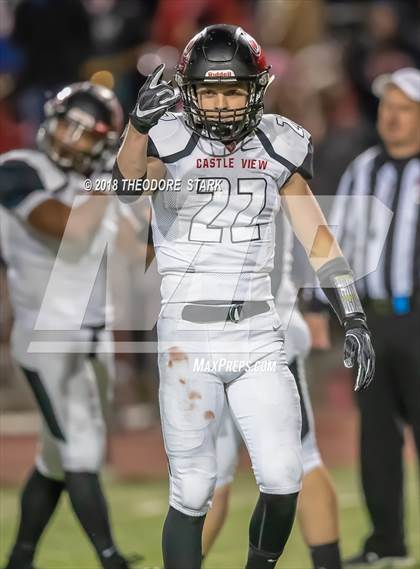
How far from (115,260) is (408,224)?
1.00m

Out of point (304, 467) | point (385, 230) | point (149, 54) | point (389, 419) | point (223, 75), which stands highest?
point (223, 75)

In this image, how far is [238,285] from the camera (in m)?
3.35

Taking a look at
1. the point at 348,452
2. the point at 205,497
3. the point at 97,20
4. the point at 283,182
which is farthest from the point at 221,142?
the point at 97,20

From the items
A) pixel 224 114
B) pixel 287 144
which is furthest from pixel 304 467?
pixel 224 114

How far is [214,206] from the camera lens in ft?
11.0

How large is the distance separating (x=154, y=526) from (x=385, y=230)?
1458 millimetres

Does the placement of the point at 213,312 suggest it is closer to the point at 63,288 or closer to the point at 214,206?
the point at 214,206

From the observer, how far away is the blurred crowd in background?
727cm

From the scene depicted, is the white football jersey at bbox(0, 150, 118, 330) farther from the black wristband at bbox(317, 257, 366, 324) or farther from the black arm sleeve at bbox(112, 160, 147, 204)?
the black wristband at bbox(317, 257, 366, 324)

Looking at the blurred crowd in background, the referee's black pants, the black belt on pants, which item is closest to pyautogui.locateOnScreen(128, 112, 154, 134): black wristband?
the black belt on pants

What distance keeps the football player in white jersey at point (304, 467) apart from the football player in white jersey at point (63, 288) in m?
0.39

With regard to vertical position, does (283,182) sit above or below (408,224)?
above

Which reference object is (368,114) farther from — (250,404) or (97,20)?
(250,404)

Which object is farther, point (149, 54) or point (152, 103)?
point (149, 54)
